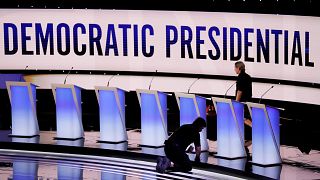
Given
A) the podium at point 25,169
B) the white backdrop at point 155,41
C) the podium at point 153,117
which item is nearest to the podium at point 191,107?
the podium at point 153,117

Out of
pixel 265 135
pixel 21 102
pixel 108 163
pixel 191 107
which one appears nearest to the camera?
pixel 265 135

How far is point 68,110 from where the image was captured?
45.0ft

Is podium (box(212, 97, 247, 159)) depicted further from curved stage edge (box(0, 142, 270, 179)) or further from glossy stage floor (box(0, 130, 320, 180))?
curved stage edge (box(0, 142, 270, 179))

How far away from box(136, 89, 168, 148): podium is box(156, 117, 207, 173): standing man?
5.85 ft

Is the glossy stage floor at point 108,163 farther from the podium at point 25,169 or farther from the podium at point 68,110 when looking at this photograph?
the podium at point 68,110

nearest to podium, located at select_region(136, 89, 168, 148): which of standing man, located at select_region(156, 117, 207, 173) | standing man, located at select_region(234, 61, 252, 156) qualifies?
standing man, located at select_region(234, 61, 252, 156)

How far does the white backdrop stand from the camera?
49.1ft

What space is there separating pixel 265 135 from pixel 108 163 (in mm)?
2249

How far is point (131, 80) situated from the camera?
56.5ft

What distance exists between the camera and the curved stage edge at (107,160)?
454 inches

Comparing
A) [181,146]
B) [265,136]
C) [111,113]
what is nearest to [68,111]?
[111,113]

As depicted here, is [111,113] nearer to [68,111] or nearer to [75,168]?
[68,111]

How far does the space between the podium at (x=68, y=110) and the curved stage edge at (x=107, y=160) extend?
473mm

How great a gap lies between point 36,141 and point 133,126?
253cm
